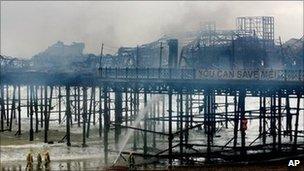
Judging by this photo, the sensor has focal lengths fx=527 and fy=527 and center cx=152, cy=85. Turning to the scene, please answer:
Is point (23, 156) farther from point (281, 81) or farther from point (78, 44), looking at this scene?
point (78, 44)

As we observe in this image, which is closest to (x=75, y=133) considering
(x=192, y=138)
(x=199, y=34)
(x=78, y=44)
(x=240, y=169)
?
(x=192, y=138)

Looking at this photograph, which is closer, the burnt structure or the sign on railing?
the burnt structure

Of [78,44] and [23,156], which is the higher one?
[78,44]

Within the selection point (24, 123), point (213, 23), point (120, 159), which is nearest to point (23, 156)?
point (120, 159)

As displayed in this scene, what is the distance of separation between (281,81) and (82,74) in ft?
63.7

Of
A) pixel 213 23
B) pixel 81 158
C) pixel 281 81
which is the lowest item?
pixel 81 158

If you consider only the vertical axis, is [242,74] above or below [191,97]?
above

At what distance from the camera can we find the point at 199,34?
6650cm

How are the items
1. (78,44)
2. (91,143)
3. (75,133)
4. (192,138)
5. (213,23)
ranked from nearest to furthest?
(91,143) < (192,138) < (75,133) < (213,23) < (78,44)

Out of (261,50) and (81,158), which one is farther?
(261,50)

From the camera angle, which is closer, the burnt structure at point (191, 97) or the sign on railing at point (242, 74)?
the burnt structure at point (191, 97)

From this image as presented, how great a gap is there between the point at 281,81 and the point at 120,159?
12.2 meters

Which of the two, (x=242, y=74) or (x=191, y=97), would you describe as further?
(x=191, y=97)

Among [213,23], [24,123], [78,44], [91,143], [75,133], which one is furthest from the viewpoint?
[78,44]
